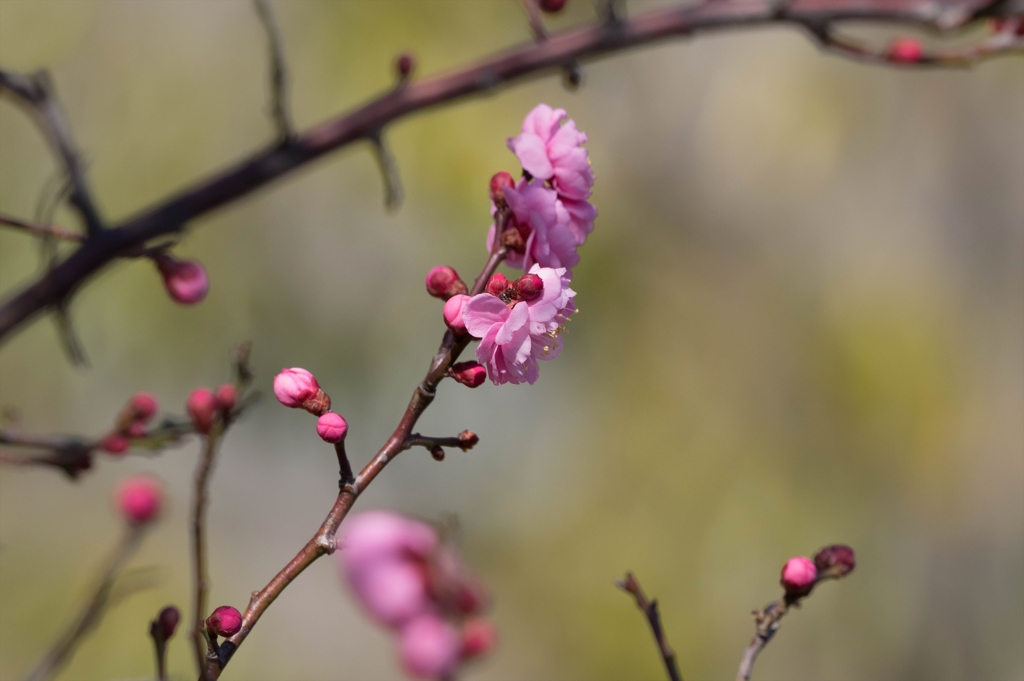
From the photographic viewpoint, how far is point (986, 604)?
2822 mm

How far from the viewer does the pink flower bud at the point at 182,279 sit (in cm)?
65

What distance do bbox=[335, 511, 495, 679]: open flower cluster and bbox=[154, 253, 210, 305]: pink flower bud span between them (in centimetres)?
35

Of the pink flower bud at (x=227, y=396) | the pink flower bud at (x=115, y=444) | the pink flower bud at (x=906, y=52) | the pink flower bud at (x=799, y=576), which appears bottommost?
the pink flower bud at (x=799, y=576)

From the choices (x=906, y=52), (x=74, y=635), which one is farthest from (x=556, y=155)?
(x=906, y=52)

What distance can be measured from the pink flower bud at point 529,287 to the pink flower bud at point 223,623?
0.26 meters

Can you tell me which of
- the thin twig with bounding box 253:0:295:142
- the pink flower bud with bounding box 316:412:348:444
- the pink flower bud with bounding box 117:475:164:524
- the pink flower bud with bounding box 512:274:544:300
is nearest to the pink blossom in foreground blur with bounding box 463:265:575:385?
the pink flower bud with bounding box 512:274:544:300

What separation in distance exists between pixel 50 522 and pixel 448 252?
170 centimetres

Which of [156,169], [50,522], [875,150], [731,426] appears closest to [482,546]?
[731,426]

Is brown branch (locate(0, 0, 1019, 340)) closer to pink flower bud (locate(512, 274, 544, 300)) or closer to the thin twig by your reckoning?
the thin twig

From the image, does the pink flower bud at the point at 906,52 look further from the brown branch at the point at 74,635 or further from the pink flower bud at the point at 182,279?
the brown branch at the point at 74,635

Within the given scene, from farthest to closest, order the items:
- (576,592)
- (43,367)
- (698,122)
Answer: (698,122) < (576,592) < (43,367)

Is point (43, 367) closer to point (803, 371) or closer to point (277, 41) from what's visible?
point (277, 41)

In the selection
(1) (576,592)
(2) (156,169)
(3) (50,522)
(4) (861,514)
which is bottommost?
(3) (50,522)

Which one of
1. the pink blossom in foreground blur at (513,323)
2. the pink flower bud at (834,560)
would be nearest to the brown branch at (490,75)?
the pink blossom in foreground blur at (513,323)
